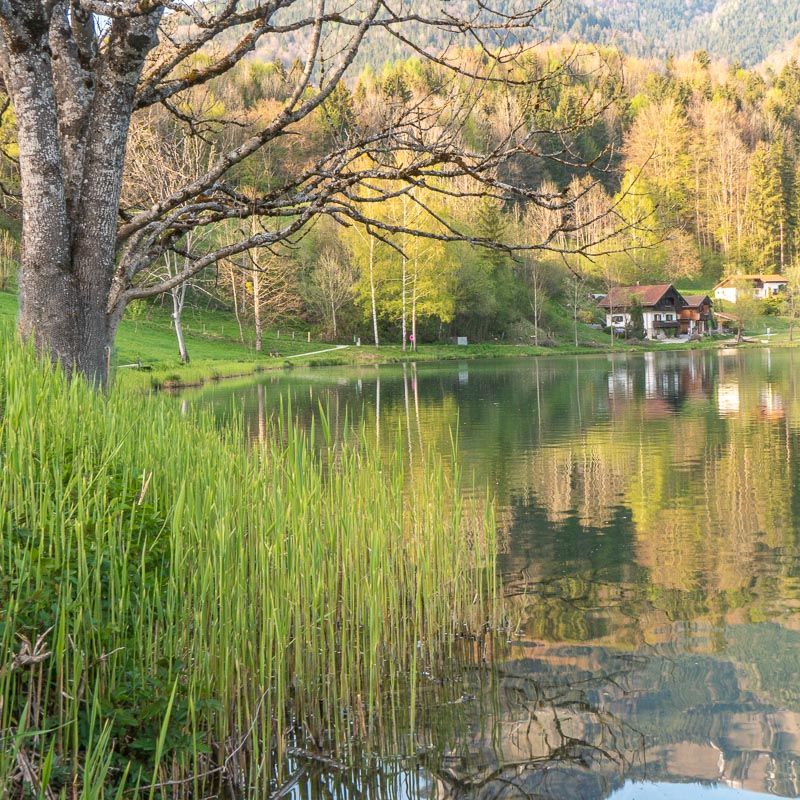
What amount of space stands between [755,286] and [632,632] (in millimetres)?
124916

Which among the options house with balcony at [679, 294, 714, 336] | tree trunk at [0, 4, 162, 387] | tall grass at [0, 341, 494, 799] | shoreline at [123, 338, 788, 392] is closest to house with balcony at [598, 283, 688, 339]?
house with balcony at [679, 294, 714, 336]

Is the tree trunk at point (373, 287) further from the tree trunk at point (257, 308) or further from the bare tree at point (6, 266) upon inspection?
the bare tree at point (6, 266)

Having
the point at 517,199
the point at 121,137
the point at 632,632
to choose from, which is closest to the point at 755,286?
the point at 517,199

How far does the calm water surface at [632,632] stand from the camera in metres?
5.22

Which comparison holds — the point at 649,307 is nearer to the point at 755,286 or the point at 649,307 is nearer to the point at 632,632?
the point at 755,286

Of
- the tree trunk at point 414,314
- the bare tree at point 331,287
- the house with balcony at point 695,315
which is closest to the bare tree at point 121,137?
the tree trunk at point 414,314

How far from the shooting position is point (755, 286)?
4847 inches

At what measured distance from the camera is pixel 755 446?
61.9ft

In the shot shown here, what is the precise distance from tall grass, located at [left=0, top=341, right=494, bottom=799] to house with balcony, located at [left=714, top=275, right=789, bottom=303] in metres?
111

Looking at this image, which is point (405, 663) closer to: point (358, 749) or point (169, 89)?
point (358, 749)

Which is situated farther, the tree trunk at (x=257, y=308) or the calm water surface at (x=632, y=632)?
the tree trunk at (x=257, y=308)

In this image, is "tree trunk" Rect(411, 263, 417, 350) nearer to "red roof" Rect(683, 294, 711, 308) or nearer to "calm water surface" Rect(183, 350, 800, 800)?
"red roof" Rect(683, 294, 711, 308)

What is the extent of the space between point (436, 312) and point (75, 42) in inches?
2545

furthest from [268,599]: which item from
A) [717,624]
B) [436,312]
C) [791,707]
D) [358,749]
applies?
[436,312]
